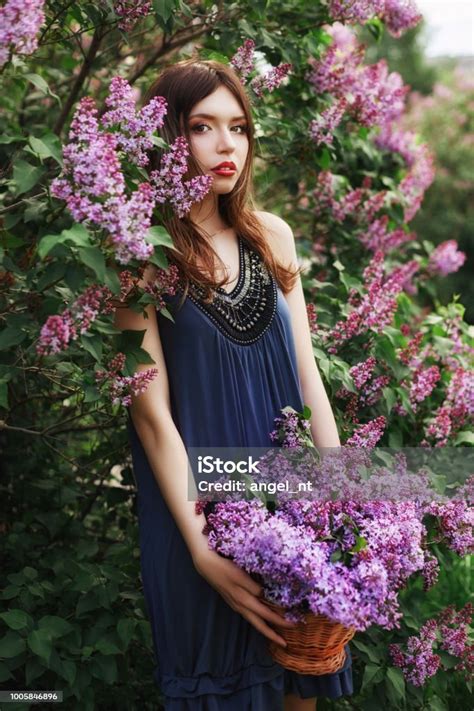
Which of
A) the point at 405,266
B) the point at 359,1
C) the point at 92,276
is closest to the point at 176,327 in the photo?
the point at 92,276

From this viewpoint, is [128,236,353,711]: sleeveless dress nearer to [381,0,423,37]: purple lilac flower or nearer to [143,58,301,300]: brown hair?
[143,58,301,300]: brown hair

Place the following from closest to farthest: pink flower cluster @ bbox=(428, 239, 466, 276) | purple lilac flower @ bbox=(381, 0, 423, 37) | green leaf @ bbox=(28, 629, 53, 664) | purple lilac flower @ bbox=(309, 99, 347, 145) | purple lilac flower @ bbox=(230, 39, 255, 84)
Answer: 1. green leaf @ bbox=(28, 629, 53, 664)
2. purple lilac flower @ bbox=(230, 39, 255, 84)
3. purple lilac flower @ bbox=(309, 99, 347, 145)
4. purple lilac flower @ bbox=(381, 0, 423, 37)
5. pink flower cluster @ bbox=(428, 239, 466, 276)

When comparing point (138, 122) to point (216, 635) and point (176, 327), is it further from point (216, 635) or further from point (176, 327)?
point (216, 635)

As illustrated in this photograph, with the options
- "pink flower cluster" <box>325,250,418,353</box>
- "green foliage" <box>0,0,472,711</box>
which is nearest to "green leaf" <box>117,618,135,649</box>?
"green foliage" <box>0,0,472,711</box>

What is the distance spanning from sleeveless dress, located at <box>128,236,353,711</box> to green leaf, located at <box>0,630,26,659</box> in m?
0.33

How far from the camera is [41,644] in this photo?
197cm

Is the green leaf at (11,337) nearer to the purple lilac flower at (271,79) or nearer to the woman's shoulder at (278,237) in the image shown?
the woman's shoulder at (278,237)

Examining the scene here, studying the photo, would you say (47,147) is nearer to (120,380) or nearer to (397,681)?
(120,380)

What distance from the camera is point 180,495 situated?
1819 millimetres

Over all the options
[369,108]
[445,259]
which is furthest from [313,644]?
[445,259]

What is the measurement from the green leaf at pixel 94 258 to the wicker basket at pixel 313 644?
765 mm

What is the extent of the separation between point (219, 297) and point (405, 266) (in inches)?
69.5

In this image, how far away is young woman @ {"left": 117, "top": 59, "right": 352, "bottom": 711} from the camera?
1846mm

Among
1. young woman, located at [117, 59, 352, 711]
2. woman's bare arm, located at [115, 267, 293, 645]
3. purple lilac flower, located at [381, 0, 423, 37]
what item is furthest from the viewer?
purple lilac flower, located at [381, 0, 423, 37]
